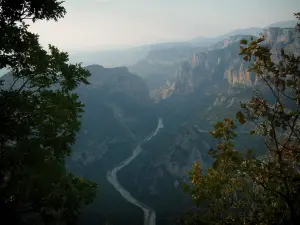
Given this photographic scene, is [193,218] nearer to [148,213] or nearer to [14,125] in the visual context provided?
[14,125]

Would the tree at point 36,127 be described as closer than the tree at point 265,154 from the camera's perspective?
No

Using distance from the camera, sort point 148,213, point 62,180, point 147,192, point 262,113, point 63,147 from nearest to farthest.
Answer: point 262,113 < point 63,147 < point 62,180 < point 148,213 < point 147,192

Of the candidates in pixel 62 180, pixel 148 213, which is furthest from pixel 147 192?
pixel 62 180

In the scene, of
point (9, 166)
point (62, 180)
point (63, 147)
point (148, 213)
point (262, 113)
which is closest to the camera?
point (262, 113)

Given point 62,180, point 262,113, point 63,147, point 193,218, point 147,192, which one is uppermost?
point 262,113

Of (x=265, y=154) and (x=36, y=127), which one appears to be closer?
(x=265, y=154)

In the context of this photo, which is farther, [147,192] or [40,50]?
[147,192]

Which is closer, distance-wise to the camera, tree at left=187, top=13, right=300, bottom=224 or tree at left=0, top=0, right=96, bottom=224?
tree at left=187, top=13, right=300, bottom=224

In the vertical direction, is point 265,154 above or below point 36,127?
below
